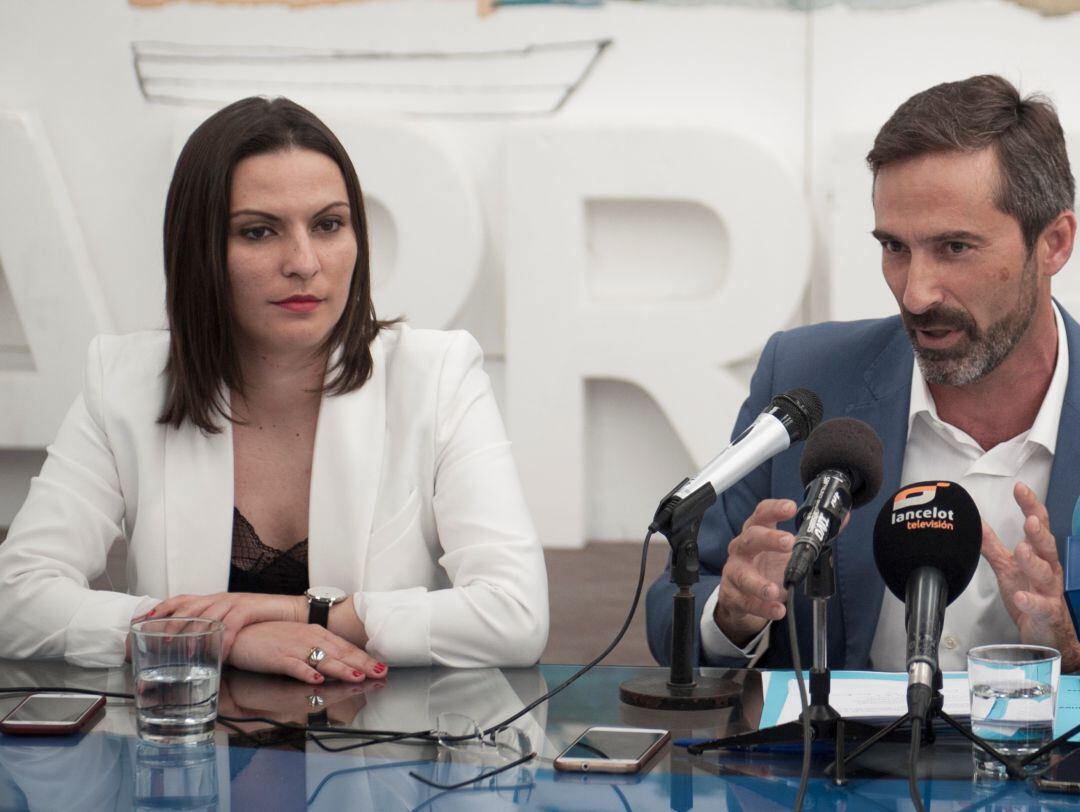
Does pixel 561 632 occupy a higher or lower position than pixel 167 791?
lower

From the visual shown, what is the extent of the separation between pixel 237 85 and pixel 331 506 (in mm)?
3150

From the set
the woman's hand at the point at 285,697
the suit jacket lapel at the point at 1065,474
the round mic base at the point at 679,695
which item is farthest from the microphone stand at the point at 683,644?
the suit jacket lapel at the point at 1065,474

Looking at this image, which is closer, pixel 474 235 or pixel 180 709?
pixel 180 709

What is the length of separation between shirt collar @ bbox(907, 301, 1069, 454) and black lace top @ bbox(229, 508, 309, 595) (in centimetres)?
100

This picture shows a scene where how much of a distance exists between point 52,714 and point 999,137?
1.55 m

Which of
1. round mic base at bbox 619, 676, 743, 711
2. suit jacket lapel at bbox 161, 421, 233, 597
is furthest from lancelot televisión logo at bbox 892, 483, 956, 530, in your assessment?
suit jacket lapel at bbox 161, 421, 233, 597

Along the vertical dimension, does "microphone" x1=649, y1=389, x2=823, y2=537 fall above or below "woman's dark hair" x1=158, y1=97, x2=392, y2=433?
below

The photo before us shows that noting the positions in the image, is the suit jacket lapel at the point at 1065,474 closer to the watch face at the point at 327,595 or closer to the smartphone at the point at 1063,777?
the smartphone at the point at 1063,777

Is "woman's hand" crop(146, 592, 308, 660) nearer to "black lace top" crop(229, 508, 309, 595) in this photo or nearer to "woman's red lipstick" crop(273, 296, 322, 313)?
"black lace top" crop(229, 508, 309, 595)

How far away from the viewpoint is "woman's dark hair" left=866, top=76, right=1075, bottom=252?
206 cm

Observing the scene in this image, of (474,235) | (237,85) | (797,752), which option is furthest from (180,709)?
(237,85)

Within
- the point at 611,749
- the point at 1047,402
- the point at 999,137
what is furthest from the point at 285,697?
the point at 999,137

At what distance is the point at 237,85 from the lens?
5.00 metres

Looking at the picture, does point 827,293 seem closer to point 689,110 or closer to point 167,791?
point 689,110
